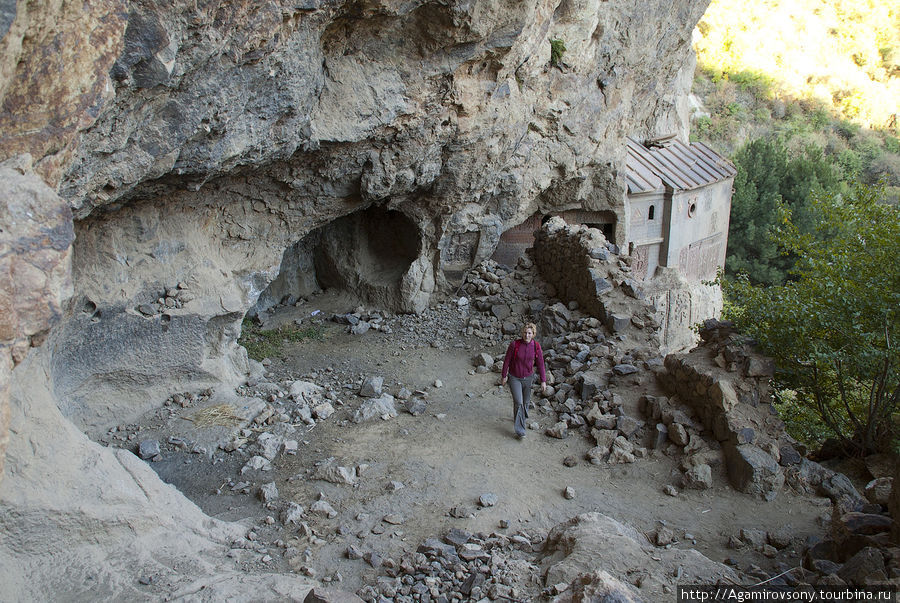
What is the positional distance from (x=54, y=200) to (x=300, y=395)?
4.79 m

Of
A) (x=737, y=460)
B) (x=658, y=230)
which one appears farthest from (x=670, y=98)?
(x=737, y=460)

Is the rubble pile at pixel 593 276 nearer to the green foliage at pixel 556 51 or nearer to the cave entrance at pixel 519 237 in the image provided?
the cave entrance at pixel 519 237

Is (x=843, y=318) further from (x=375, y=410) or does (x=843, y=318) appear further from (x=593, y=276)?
(x=375, y=410)

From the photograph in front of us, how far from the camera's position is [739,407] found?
22.7 feet

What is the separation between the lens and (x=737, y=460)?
21.6ft

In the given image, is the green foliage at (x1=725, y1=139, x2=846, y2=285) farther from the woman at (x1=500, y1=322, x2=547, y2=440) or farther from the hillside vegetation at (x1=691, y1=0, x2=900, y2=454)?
the woman at (x1=500, y1=322, x2=547, y2=440)

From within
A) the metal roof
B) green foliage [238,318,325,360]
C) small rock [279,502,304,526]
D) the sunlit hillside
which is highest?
the sunlit hillside

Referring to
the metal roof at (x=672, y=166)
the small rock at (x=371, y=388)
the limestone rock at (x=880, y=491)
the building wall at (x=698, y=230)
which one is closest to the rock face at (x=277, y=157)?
the small rock at (x=371, y=388)

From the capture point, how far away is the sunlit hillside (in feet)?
91.3

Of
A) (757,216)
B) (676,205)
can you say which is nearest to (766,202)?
(757,216)

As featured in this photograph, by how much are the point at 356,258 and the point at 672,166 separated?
26.4 feet

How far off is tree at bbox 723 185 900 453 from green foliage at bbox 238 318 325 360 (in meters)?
6.16

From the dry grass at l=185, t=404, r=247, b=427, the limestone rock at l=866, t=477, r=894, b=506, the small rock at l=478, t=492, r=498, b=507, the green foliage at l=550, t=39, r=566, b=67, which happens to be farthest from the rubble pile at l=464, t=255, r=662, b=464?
the dry grass at l=185, t=404, r=247, b=427

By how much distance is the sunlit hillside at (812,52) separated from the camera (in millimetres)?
27828
